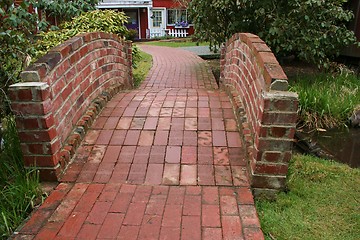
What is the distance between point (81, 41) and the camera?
10.3 feet

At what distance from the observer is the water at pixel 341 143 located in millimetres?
3726

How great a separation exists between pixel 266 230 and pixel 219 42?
21.3 feet

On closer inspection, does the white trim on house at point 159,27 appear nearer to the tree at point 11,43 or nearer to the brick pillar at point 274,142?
the tree at point 11,43

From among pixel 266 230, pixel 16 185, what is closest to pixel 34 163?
pixel 16 185

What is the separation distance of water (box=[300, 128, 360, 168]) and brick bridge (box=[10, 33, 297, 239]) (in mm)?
1456

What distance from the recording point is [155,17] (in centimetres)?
2466

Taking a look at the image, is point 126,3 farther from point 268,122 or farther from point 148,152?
point 268,122

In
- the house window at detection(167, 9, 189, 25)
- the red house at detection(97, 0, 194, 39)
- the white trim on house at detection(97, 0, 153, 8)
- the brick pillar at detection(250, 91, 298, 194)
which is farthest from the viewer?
the house window at detection(167, 9, 189, 25)

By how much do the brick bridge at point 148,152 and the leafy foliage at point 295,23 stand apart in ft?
10.1

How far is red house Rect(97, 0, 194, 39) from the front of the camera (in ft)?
76.7

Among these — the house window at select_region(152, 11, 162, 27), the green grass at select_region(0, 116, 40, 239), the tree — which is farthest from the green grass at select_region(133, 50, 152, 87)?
the house window at select_region(152, 11, 162, 27)

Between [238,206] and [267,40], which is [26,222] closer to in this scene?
[238,206]

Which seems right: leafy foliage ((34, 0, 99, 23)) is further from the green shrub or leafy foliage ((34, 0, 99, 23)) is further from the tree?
the tree

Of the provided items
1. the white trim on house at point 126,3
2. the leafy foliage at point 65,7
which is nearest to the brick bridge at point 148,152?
the leafy foliage at point 65,7
